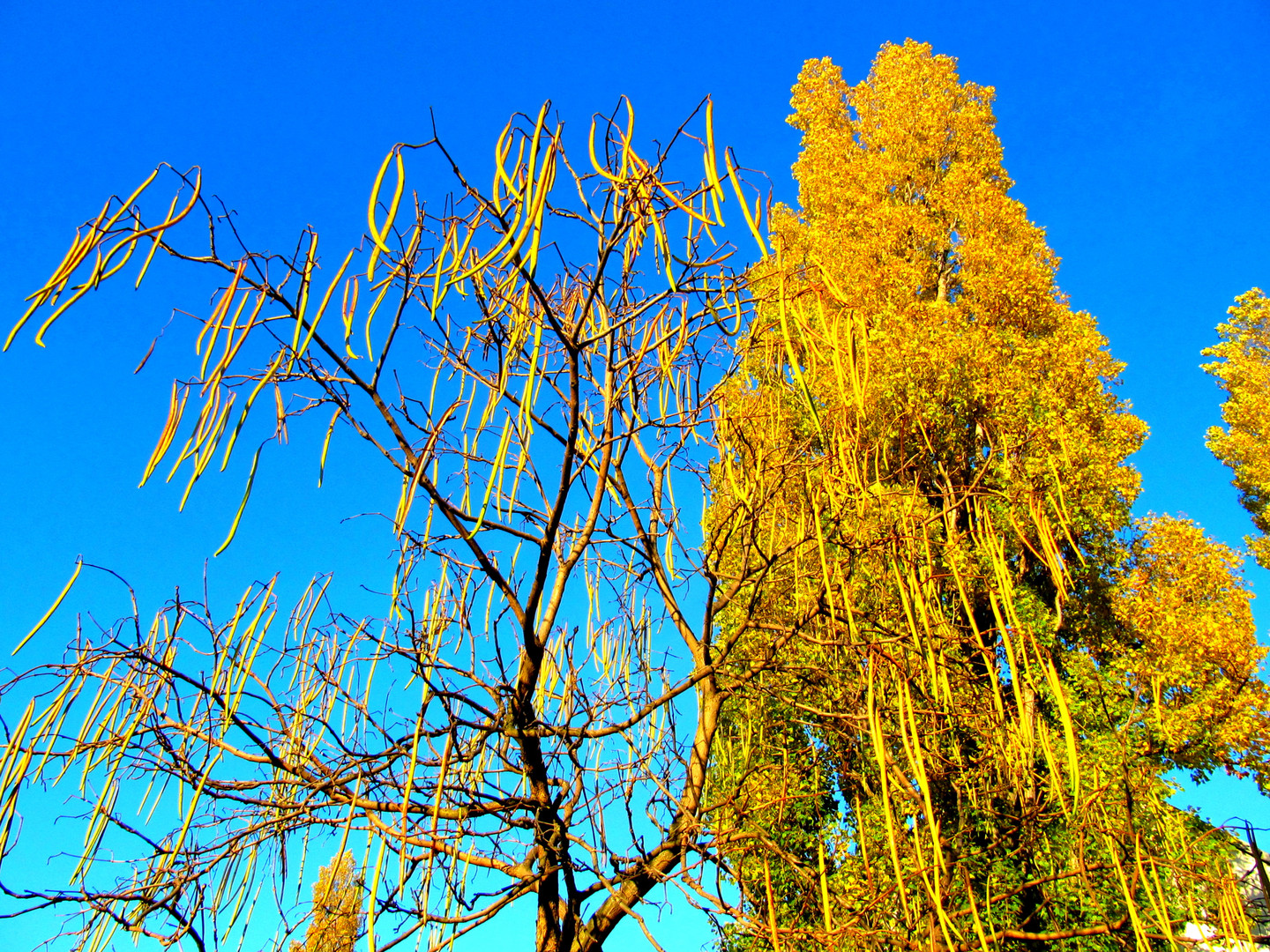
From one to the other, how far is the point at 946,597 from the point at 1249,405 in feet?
28.0

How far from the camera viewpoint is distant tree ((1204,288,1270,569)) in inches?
489

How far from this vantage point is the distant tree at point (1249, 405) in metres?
12.4

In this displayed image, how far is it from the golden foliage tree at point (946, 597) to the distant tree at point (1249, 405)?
5.47 meters

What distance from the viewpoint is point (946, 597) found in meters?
7.52

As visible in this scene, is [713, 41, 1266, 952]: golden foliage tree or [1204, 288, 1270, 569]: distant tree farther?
[1204, 288, 1270, 569]: distant tree

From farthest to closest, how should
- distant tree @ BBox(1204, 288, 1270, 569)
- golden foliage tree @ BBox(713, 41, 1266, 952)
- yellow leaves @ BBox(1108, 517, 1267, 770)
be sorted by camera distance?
distant tree @ BBox(1204, 288, 1270, 569)
yellow leaves @ BBox(1108, 517, 1267, 770)
golden foliage tree @ BBox(713, 41, 1266, 952)

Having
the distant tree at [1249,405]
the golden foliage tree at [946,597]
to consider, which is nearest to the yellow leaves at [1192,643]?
the golden foliage tree at [946,597]

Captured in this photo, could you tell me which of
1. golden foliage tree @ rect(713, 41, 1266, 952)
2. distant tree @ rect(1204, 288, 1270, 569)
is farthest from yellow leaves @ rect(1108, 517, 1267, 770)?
distant tree @ rect(1204, 288, 1270, 569)

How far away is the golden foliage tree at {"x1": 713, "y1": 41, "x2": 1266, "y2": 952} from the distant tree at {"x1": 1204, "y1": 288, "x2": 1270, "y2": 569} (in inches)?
215

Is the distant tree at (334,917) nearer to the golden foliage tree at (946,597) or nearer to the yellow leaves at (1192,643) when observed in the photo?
the golden foliage tree at (946,597)

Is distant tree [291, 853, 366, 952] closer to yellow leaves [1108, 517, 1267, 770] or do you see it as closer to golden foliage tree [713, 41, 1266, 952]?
golden foliage tree [713, 41, 1266, 952]

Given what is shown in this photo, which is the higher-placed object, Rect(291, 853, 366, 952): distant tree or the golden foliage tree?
the golden foliage tree

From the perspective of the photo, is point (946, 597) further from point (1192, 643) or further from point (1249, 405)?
point (1249, 405)

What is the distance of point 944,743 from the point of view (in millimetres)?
6109
